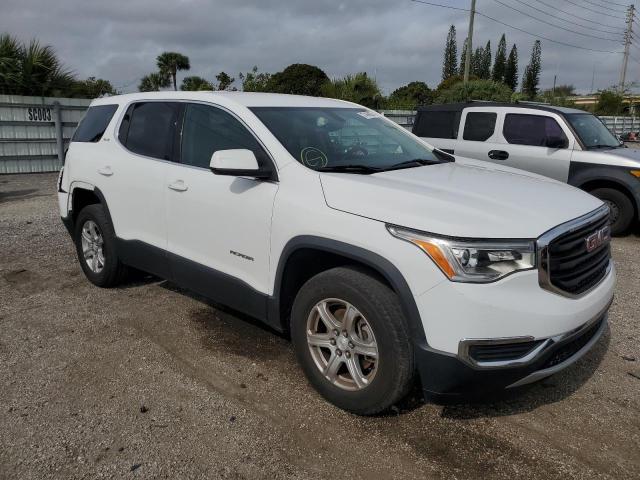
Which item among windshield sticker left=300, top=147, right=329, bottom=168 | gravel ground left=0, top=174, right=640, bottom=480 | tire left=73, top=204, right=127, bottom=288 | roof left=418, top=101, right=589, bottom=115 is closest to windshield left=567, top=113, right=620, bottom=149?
roof left=418, top=101, right=589, bottom=115

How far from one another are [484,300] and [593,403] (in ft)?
4.51

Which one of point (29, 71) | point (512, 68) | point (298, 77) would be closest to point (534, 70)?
point (512, 68)

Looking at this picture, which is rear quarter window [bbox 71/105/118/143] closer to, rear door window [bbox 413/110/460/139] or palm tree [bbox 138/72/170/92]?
rear door window [bbox 413/110/460/139]

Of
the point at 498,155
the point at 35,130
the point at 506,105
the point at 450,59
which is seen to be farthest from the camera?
the point at 450,59

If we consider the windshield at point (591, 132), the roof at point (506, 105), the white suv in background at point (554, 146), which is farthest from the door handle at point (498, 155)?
the windshield at point (591, 132)

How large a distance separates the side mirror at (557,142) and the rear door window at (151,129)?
588 centimetres

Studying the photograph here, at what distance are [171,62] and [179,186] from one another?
39.6 metres

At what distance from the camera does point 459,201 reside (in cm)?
282

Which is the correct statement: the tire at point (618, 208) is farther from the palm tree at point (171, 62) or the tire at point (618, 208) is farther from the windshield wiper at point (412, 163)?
the palm tree at point (171, 62)

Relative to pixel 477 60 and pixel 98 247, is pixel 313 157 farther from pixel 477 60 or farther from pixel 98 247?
pixel 477 60

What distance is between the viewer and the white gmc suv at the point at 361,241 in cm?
256

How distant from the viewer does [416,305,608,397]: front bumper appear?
101 inches

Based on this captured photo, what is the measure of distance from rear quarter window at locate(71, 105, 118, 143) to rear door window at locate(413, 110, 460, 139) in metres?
5.78

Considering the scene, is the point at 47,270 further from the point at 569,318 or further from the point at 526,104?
the point at 526,104
